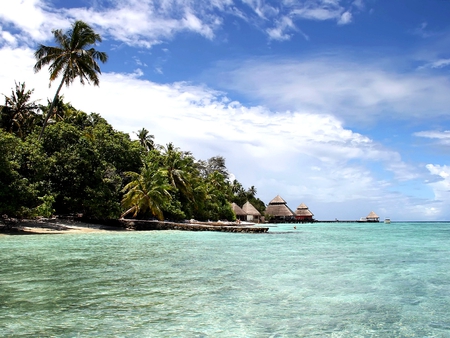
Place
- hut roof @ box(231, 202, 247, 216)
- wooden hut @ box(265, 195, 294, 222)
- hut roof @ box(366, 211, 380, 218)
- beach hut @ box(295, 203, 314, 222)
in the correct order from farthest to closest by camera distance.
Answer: hut roof @ box(366, 211, 380, 218)
beach hut @ box(295, 203, 314, 222)
wooden hut @ box(265, 195, 294, 222)
hut roof @ box(231, 202, 247, 216)

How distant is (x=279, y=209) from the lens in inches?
2537

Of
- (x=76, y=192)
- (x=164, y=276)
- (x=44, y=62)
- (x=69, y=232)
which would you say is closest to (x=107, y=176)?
(x=76, y=192)

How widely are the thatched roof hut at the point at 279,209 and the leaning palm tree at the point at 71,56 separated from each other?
46.4 metres

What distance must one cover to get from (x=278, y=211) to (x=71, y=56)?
158 ft

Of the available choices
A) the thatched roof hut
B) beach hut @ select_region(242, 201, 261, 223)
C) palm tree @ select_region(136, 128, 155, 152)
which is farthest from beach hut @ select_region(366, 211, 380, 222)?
palm tree @ select_region(136, 128, 155, 152)

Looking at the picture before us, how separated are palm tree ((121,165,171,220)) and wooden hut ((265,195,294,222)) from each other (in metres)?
37.4

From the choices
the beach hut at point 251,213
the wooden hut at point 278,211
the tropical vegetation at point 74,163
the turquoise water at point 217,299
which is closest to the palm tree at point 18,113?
the tropical vegetation at point 74,163

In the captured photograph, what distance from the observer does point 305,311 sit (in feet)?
17.0

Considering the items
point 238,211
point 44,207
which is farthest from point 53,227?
point 238,211

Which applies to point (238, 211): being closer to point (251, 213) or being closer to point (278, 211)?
point (251, 213)

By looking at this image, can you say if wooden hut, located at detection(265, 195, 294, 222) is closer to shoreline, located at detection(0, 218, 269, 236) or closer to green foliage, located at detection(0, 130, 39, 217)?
shoreline, located at detection(0, 218, 269, 236)

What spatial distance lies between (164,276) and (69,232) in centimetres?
1625

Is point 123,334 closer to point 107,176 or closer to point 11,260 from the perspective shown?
point 11,260

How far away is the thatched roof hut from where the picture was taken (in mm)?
A: 64062
